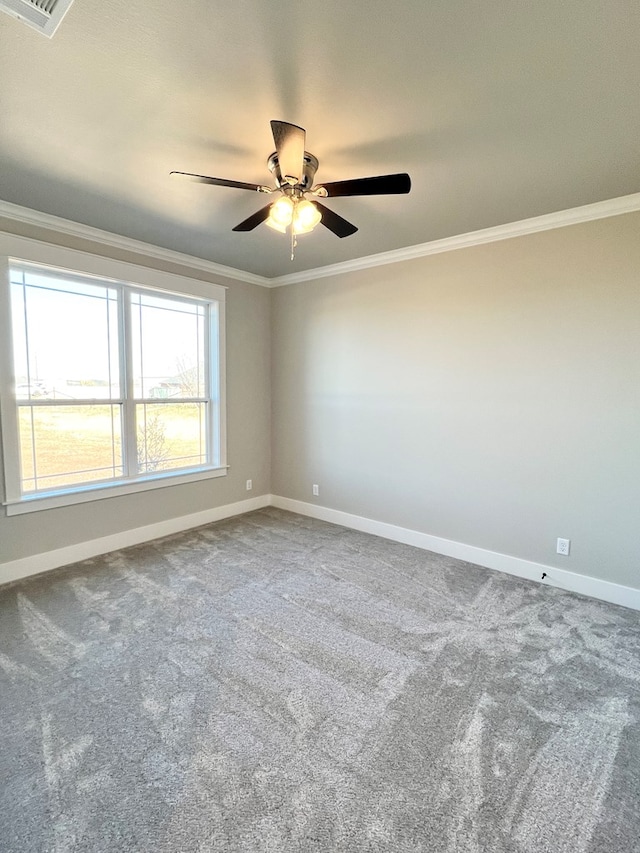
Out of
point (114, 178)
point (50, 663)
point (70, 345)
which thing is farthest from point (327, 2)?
point (50, 663)

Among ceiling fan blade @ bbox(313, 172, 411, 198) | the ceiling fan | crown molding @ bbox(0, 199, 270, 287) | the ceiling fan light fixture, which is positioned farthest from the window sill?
ceiling fan blade @ bbox(313, 172, 411, 198)

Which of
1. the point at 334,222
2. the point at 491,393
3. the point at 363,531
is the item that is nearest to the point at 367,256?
the point at 334,222

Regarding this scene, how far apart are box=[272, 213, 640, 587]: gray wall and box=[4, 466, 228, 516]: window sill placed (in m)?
1.27

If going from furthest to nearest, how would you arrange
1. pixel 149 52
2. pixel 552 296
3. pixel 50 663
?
pixel 552 296
pixel 50 663
pixel 149 52

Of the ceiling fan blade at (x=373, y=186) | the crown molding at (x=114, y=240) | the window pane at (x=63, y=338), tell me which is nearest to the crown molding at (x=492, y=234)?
the crown molding at (x=114, y=240)

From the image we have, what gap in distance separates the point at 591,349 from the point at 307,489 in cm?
297

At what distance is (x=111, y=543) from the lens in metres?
3.43

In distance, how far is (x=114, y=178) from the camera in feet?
7.74

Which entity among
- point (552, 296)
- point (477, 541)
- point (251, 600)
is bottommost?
point (251, 600)

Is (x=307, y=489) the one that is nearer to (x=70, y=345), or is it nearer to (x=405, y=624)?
(x=405, y=624)

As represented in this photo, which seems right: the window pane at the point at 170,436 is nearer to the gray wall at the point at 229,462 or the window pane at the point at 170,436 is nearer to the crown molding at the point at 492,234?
the gray wall at the point at 229,462

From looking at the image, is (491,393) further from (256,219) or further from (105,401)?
(105,401)

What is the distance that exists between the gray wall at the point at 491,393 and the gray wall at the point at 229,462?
495 mm

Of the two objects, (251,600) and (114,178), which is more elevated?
(114,178)
